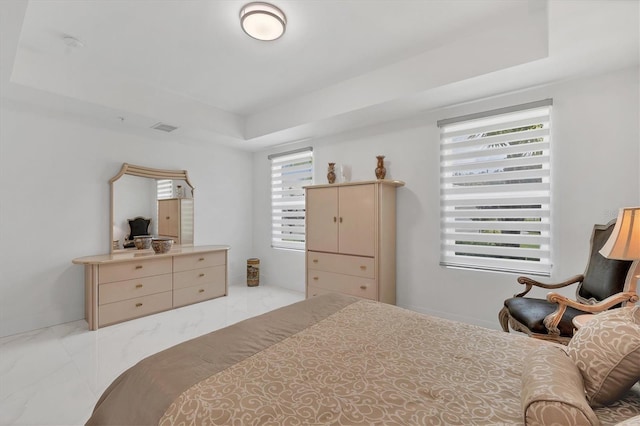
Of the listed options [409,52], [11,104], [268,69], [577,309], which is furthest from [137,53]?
[577,309]

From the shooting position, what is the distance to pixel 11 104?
3115 millimetres

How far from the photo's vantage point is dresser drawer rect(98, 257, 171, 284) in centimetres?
327

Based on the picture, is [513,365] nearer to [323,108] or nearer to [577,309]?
[577,309]

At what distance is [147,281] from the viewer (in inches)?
142

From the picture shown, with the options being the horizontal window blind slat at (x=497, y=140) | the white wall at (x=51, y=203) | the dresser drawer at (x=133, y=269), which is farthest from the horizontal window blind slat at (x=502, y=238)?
the white wall at (x=51, y=203)

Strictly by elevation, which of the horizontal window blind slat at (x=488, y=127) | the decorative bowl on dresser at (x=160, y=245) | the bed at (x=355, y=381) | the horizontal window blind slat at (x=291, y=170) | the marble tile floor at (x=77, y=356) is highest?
the horizontal window blind slat at (x=488, y=127)

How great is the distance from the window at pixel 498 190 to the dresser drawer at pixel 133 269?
341cm

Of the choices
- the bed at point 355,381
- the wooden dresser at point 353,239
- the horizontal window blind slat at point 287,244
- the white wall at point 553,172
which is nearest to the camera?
the bed at point 355,381

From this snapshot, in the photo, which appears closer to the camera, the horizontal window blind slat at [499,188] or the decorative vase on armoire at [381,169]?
the horizontal window blind slat at [499,188]

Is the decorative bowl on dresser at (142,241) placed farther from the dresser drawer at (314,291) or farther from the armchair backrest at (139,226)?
the dresser drawer at (314,291)

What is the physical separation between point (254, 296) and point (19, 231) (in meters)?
2.77

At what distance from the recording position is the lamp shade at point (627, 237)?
1696 millimetres

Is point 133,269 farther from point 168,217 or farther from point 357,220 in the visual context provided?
point 357,220

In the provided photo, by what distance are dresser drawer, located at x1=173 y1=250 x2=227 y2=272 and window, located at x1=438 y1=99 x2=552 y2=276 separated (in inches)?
121
